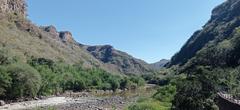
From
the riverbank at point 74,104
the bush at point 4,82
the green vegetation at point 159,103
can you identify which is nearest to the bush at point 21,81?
the bush at point 4,82

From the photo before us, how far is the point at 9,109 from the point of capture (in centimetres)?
8069

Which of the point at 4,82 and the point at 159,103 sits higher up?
the point at 4,82

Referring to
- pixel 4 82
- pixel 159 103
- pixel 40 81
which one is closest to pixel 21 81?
pixel 4 82

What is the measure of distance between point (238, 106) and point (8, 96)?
84261 millimetres

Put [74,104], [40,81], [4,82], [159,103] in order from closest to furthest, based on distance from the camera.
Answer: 1. [159,103]
2. [4,82]
3. [74,104]
4. [40,81]

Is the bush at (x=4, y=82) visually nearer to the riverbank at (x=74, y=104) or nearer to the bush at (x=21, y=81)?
the bush at (x=21, y=81)

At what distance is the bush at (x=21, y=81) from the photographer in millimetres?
101500

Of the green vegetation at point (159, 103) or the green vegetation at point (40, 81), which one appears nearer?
the green vegetation at point (159, 103)

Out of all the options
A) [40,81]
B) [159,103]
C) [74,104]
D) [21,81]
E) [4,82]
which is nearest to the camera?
[159,103]

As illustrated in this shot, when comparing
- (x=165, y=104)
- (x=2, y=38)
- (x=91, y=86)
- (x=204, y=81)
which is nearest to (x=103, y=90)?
(x=91, y=86)

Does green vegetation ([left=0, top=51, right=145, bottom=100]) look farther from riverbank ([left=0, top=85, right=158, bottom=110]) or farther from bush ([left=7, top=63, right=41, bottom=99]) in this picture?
riverbank ([left=0, top=85, right=158, bottom=110])

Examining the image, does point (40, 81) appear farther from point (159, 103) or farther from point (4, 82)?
point (159, 103)

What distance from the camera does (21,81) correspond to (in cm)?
10175

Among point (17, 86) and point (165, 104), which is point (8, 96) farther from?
point (165, 104)
